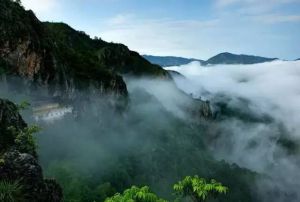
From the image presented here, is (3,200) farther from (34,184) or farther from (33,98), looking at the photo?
(33,98)

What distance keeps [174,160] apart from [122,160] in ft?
116

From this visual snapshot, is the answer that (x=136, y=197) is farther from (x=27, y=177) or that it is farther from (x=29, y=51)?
(x=29, y=51)

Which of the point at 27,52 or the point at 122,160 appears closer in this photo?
the point at 27,52

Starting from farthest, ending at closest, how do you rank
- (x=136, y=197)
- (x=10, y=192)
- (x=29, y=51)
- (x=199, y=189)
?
(x=29, y=51) → (x=199, y=189) → (x=136, y=197) → (x=10, y=192)

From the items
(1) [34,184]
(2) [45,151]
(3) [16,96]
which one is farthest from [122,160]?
(1) [34,184]

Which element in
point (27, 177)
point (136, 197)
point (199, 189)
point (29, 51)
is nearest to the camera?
point (136, 197)

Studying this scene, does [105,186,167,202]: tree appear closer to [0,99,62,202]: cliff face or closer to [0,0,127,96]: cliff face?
[0,99,62,202]: cliff face

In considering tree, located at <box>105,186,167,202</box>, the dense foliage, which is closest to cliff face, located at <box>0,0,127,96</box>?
the dense foliage

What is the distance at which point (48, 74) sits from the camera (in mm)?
108375

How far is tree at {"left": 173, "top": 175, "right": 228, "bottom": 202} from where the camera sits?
1628 inches

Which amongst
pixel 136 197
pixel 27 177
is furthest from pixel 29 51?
pixel 136 197

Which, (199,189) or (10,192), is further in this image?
(199,189)

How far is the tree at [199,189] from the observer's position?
41.3 m

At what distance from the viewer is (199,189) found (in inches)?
1655
